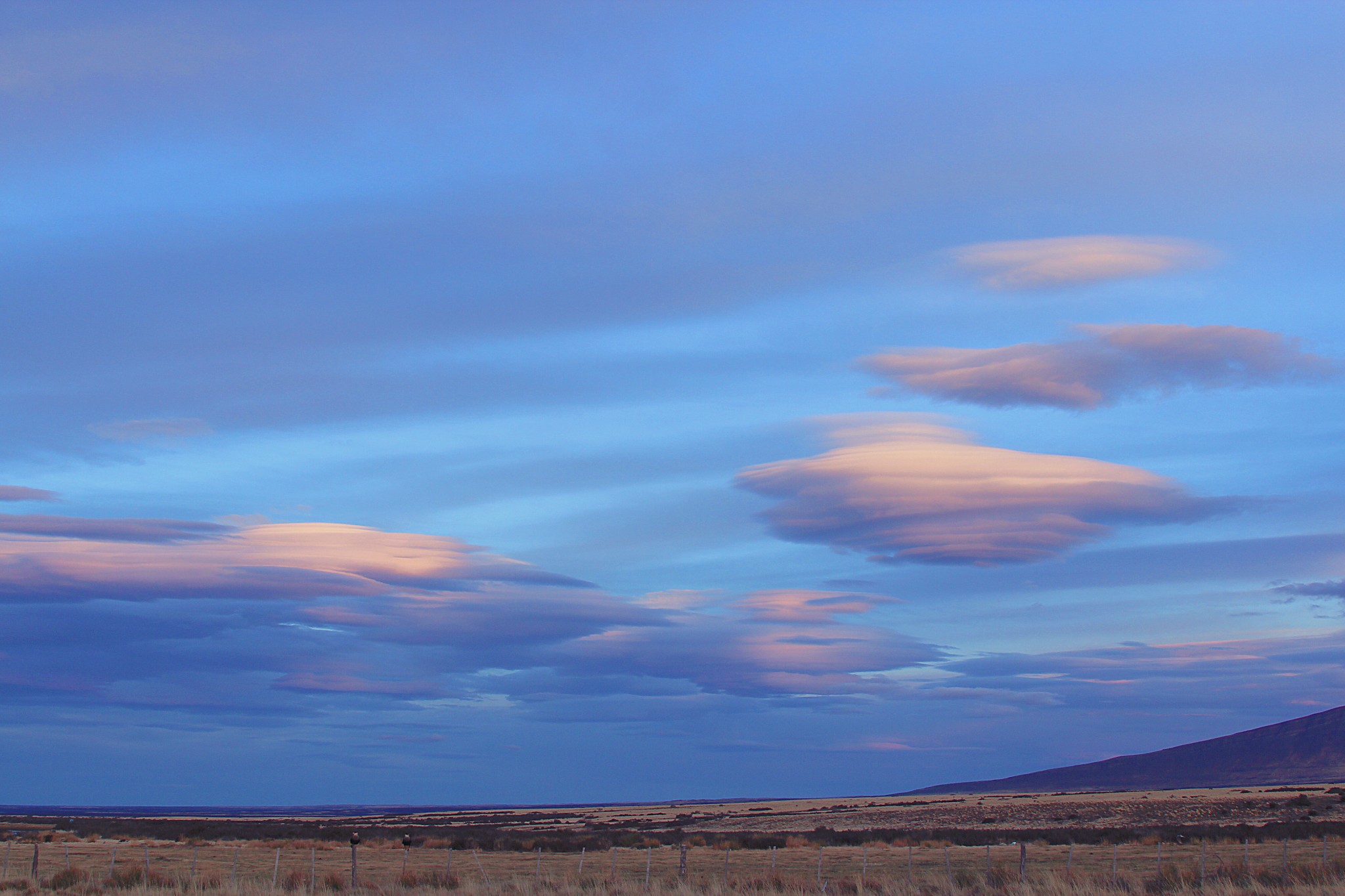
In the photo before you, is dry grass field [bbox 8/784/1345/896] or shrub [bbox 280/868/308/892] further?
shrub [bbox 280/868/308/892]

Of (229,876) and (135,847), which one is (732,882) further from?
(135,847)

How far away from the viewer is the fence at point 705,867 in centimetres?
3481

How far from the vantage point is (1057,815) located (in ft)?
276

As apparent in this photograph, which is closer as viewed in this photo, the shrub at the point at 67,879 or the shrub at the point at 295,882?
the shrub at the point at 295,882

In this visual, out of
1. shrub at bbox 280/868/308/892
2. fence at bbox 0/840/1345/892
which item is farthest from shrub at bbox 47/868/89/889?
shrub at bbox 280/868/308/892

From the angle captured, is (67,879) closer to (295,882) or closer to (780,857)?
(295,882)

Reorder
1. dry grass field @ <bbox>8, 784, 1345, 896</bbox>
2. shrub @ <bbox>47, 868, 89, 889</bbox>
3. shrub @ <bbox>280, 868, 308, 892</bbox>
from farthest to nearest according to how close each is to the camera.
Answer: shrub @ <bbox>47, 868, 89, 889</bbox> → shrub @ <bbox>280, 868, 308, 892</bbox> → dry grass field @ <bbox>8, 784, 1345, 896</bbox>

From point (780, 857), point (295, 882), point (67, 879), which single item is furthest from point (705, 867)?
point (67, 879)

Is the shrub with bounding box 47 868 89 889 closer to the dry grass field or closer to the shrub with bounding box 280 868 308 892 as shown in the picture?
the dry grass field

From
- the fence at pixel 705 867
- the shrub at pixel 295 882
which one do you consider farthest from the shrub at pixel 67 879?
the shrub at pixel 295 882

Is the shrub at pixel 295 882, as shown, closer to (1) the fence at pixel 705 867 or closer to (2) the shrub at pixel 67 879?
(1) the fence at pixel 705 867

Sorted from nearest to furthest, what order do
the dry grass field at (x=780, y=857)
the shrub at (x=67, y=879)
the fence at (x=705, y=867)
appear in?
the dry grass field at (x=780, y=857)
the fence at (x=705, y=867)
the shrub at (x=67, y=879)

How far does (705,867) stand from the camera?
1801 inches

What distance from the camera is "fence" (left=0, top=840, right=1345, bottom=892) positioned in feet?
114
